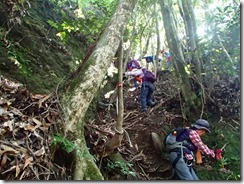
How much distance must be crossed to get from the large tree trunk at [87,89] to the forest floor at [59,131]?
108 millimetres

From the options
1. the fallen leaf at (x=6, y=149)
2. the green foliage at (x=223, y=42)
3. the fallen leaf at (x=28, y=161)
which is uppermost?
the green foliage at (x=223, y=42)

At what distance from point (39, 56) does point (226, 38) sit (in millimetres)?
2825

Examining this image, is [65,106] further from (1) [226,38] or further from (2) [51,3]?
(2) [51,3]

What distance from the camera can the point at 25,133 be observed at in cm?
244

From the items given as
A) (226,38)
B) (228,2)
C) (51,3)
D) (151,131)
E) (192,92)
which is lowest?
(151,131)

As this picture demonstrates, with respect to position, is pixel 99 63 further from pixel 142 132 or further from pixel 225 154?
pixel 225 154

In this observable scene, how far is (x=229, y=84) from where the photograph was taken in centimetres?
499

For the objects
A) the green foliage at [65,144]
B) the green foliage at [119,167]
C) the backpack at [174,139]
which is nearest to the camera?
the green foliage at [65,144]

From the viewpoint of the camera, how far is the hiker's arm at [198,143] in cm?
373

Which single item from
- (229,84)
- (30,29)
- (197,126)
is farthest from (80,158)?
(229,84)

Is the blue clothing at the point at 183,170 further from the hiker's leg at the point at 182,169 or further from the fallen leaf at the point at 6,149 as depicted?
the fallen leaf at the point at 6,149

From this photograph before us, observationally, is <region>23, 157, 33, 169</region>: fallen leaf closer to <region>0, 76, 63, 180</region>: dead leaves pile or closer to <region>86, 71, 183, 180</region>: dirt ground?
<region>0, 76, 63, 180</region>: dead leaves pile

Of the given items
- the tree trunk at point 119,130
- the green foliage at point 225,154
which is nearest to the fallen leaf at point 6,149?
the tree trunk at point 119,130

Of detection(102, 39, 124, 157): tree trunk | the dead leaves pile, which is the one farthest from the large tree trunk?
detection(102, 39, 124, 157): tree trunk
